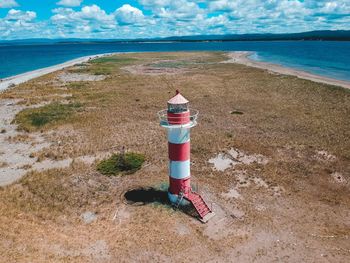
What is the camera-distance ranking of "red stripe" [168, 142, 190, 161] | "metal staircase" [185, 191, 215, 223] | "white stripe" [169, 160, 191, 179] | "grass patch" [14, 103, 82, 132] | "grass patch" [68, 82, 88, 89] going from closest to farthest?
"metal staircase" [185, 191, 215, 223]
"red stripe" [168, 142, 190, 161]
"white stripe" [169, 160, 191, 179]
"grass patch" [14, 103, 82, 132]
"grass patch" [68, 82, 88, 89]

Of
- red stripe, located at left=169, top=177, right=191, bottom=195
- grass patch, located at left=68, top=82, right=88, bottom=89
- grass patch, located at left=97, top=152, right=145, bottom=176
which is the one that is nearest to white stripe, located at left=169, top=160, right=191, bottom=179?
red stripe, located at left=169, top=177, right=191, bottom=195

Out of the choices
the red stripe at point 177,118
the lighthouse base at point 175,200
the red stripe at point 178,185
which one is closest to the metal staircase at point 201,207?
the lighthouse base at point 175,200

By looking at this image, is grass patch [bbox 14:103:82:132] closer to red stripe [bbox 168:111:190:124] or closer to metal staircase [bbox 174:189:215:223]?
metal staircase [bbox 174:189:215:223]

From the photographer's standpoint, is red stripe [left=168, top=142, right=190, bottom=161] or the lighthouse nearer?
the lighthouse

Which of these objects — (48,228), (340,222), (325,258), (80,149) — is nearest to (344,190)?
(340,222)

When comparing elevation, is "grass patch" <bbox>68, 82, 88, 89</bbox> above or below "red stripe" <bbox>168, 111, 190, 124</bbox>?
below

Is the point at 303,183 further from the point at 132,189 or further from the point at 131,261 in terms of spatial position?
the point at 131,261

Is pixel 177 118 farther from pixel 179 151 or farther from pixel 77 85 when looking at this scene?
pixel 77 85

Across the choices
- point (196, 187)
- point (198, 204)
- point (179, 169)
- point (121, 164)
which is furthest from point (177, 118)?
point (121, 164)
